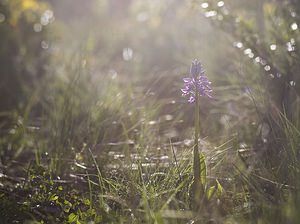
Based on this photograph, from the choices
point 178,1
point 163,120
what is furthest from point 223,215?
point 178,1

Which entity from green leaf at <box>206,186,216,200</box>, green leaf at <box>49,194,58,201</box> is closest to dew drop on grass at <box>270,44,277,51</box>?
green leaf at <box>206,186,216,200</box>

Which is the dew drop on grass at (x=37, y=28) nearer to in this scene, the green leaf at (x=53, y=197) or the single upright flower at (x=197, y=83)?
the green leaf at (x=53, y=197)

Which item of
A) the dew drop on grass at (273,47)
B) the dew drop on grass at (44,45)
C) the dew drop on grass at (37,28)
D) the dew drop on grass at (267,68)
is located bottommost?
the dew drop on grass at (267,68)

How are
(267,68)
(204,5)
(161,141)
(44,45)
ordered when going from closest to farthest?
(161,141) < (267,68) < (204,5) < (44,45)

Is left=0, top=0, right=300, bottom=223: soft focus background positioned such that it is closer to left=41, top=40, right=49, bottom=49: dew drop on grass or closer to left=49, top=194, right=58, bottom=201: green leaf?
left=49, top=194, right=58, bottom=201: green leaf

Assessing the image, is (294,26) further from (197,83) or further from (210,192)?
(210,192)

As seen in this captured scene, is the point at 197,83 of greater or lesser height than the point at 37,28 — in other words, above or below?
below

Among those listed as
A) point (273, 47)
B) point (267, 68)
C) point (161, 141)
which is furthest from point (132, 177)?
point (273, 47)

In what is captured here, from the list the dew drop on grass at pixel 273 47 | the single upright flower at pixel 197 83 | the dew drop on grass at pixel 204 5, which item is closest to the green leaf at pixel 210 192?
the single upright flower at pixel 197 83

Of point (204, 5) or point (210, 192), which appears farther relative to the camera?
point (204, 5)

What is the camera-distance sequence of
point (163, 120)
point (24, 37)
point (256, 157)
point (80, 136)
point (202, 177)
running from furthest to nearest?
point (24, 37)
point (163, 120)
point (80, 136)
point (256, 157)
point (202, 177)

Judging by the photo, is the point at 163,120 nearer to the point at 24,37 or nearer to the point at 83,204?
the point at 83,204
